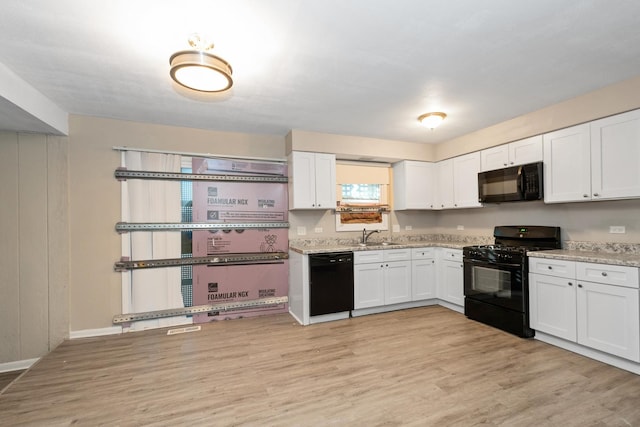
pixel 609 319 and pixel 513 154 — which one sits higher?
pixel 513 154

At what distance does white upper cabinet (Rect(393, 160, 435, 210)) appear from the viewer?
175 inches

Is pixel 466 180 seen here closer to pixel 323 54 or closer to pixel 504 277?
pixel 504 277

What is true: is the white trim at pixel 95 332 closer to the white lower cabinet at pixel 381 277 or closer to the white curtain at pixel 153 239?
the white curtain at pixel 153 239

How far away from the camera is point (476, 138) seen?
3.91m

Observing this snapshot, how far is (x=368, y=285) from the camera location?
3.77m

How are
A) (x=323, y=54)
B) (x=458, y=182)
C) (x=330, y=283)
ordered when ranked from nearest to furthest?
(x=323, y=54) → (x=330, y=283) → (x=458, y=182)

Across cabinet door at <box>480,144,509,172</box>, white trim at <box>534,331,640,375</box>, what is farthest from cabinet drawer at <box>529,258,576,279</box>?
cabinet door at <box>480,144,509,172</box>

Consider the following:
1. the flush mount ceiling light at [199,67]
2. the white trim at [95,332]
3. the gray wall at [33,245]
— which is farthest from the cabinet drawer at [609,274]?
the gray wall at [33,245]

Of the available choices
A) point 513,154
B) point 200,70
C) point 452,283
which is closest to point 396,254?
point 452,283

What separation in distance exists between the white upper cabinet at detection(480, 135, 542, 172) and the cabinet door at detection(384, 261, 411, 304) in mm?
1731

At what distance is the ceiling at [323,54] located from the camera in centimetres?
164

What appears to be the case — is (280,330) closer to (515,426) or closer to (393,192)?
(515,426)

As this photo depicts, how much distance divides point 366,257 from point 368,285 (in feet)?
1.24

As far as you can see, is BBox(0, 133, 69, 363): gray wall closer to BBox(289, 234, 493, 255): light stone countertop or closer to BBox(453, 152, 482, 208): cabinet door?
BBox(289, 234, 493, 255): light stone countertop
